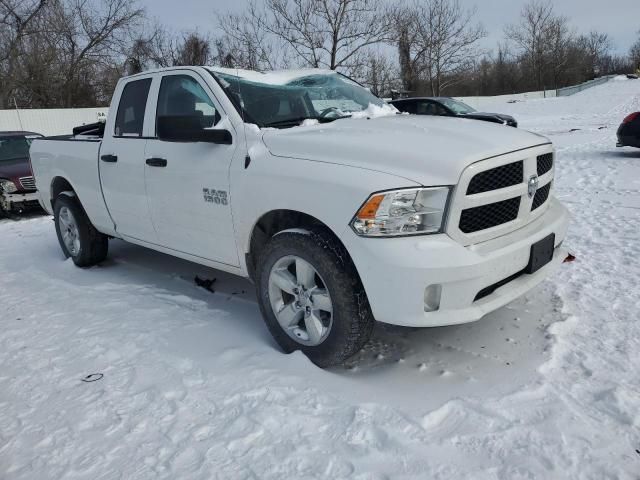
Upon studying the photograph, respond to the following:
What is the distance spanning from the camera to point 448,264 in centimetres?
252

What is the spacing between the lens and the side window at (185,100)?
3584mm

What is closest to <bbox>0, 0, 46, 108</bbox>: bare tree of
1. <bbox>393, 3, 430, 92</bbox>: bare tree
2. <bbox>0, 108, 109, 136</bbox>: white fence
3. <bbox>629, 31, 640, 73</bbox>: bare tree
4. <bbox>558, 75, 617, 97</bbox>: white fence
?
<bbox>0, 108, 109, 136</bbox>: white fence

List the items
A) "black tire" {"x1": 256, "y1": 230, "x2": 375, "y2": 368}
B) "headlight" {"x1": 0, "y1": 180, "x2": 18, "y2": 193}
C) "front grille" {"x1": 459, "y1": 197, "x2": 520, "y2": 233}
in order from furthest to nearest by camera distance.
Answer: "headlight" {"x1": 0, "y1": 180, "x2": 18, "y2": 193} → "black tire" {"x1": 256, "y1": 230, "x2": 375, "y2": 368} → "front grille" {"x1": 459, "y1": 197, "x2": 520, "y2": 233}

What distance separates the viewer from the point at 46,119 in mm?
24484

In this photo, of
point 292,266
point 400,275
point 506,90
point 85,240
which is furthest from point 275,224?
point 506,90

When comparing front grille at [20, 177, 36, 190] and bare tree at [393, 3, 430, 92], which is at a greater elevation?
bare tree at [393, 3, 430, 92]

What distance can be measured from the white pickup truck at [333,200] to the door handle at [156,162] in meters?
0.01

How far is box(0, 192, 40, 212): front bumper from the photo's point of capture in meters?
8.66

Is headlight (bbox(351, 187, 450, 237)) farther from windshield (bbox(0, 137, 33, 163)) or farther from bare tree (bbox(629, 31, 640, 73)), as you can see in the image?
bare tree (bbox(629, 31, 640, 73))

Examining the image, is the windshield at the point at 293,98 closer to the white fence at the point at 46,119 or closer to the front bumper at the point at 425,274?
the front bumper at the point at 425,274

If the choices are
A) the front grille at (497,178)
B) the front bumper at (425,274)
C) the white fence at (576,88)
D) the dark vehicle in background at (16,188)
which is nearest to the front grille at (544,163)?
the front grille at (497,178)

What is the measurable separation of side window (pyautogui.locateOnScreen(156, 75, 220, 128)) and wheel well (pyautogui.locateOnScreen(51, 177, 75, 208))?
2.00 metres

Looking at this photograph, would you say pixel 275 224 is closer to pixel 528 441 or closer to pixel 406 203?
pixel 406 203

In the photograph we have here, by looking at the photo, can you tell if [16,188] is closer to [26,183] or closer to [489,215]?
[26,183]
